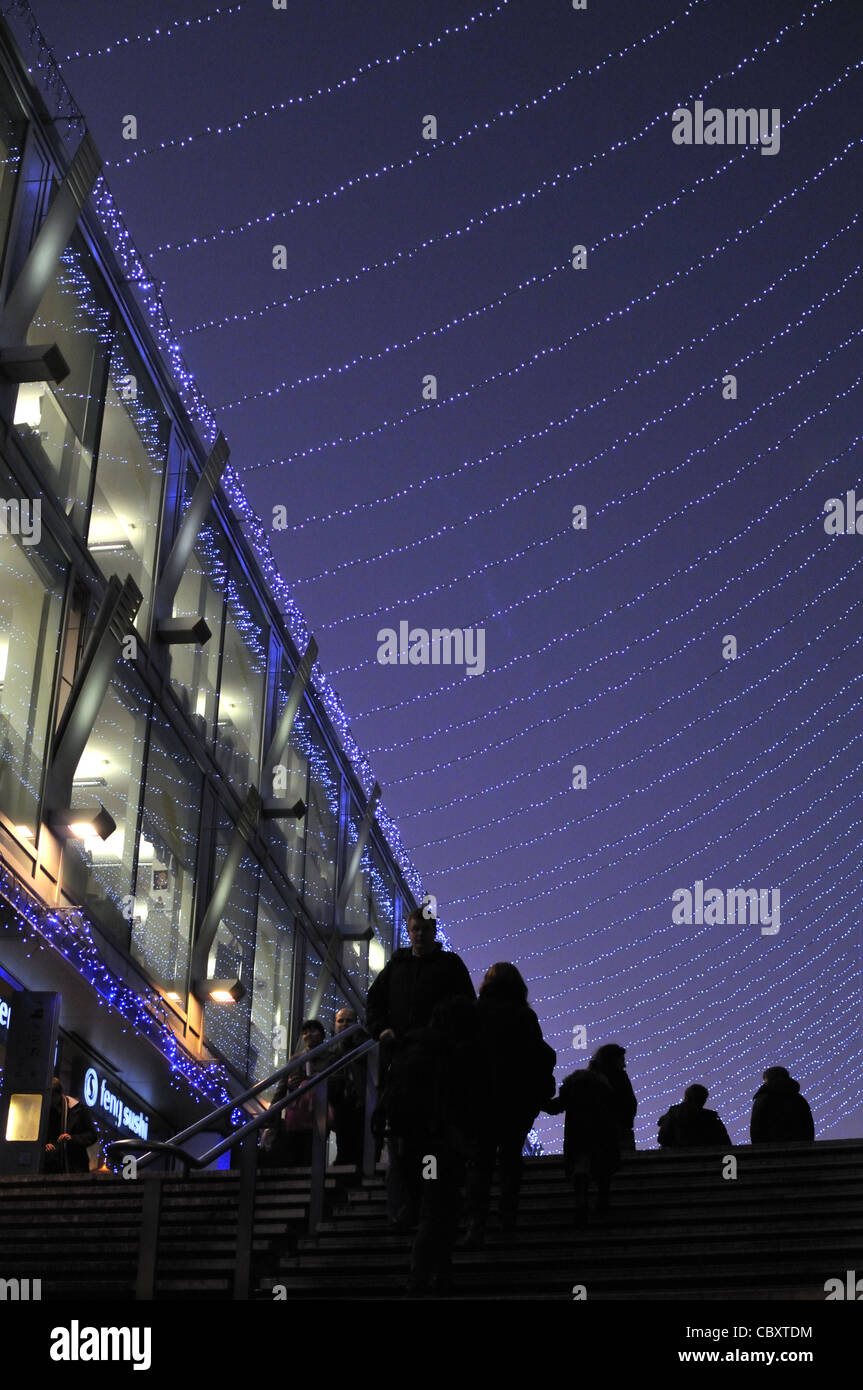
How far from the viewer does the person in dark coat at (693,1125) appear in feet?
47.0

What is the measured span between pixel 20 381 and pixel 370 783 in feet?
65.2

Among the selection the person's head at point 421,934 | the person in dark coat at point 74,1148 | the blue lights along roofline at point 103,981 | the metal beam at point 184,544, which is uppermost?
the metal beam at point 184,544

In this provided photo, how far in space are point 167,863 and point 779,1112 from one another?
39.1 ft

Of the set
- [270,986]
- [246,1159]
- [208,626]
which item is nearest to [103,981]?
[208,626]

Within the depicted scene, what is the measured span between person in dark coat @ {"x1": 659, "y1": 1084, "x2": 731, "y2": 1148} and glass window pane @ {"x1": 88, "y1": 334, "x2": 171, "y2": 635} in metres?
9.93

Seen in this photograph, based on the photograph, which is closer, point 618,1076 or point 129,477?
point 618,1076

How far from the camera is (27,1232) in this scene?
35.8 ft

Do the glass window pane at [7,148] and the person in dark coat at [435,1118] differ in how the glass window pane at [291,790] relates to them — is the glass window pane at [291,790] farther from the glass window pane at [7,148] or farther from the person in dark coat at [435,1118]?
the person in dark coat at [435,1118]

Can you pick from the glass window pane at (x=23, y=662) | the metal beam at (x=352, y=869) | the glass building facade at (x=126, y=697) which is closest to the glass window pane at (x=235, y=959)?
the glass building facade at (x=126, y=697)

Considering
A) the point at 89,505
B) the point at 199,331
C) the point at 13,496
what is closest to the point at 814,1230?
the point at 199,331

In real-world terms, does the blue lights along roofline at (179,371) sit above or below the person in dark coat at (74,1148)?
above

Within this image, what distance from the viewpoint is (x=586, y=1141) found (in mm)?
10656

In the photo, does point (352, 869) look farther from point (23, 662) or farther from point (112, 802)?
point (23, 662)

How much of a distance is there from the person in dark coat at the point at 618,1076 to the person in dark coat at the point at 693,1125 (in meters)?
0.69
